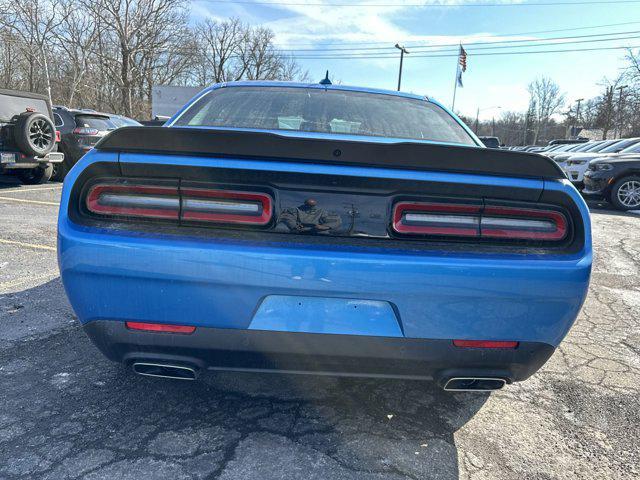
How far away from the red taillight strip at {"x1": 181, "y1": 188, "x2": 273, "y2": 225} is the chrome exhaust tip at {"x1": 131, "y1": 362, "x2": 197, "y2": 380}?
1.92 ft

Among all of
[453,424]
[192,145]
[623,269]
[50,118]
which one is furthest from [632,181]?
[50,118]

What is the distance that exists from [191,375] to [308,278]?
0.65 meters

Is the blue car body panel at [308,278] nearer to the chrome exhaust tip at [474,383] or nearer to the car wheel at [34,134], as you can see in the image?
the chrome exhaust tip at [474,383]

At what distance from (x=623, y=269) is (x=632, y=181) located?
20.3 feet

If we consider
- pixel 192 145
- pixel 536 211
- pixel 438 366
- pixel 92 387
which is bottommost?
pixel 92 387

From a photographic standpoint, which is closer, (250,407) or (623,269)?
(250,407)

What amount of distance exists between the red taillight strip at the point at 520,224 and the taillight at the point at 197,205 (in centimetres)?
81

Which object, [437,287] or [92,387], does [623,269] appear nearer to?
[437,287]

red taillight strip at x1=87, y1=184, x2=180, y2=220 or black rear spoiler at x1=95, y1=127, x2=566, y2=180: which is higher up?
black rear spoiler at x1=95, y1=127, x2=566, y2=180

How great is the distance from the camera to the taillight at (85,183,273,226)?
1.60 meters

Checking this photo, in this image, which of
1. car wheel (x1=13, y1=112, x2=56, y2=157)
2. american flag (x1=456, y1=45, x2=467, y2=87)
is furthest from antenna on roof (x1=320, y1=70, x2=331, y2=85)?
american flag (x1=456, y1=45, x2=467, y2=87)

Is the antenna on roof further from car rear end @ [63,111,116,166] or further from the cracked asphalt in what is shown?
car rear end @ [63,111,116,166]

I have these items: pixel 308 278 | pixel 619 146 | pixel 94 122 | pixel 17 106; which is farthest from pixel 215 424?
pixel 619 146

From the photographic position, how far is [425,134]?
104 inches
